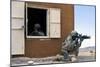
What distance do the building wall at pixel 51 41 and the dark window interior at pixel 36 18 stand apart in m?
0.09

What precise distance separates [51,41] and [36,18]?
0.40 metres

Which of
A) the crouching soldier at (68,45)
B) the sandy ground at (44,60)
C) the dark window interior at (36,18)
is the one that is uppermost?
the dark window interior at (36,18)

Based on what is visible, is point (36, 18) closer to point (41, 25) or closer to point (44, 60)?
point (41, 25)

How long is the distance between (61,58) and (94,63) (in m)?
0.60

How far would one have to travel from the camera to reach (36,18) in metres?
2.90

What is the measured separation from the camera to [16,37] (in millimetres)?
2775

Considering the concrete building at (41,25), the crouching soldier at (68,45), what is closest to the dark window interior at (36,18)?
the concrete building at (41,25)

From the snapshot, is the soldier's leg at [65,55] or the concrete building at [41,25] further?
the soldier's leg at [65,55]

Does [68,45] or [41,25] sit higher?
[41,25]

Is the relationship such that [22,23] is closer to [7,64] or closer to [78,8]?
[7,64]

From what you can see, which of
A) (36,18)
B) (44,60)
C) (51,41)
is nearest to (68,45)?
(51,41)

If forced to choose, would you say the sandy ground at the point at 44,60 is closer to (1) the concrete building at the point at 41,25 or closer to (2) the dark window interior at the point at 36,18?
(1) the concrete building at the point at 41,25

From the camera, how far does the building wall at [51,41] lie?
2.88m

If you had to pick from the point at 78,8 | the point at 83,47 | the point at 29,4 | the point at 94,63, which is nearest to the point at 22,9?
the point at 29,4
